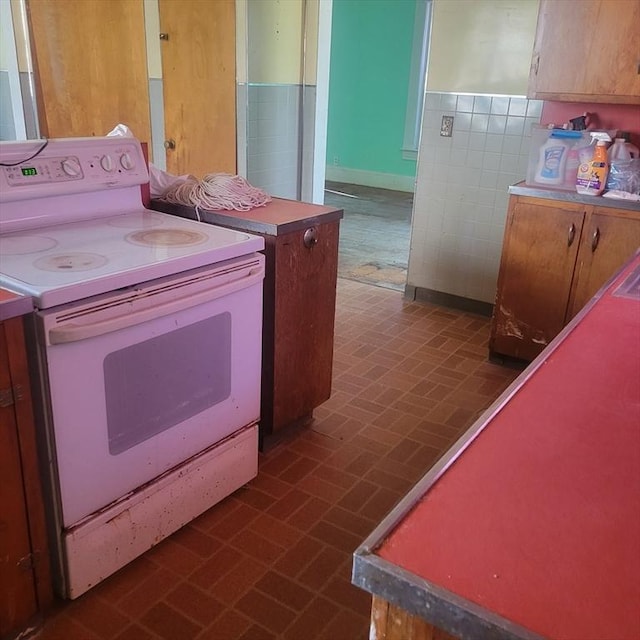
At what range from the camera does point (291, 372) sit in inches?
Result: 96.7

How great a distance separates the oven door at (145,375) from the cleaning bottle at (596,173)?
1.81 m

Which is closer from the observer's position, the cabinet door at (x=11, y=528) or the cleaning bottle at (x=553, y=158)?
the cabinet door at (x=11, y=528)

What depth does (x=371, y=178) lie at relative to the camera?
27.5 feet

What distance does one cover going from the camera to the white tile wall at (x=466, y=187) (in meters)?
3.75

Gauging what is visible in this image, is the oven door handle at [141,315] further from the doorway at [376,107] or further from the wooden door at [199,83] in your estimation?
the doorway at [376,107]

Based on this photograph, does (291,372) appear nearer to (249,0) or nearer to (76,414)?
(76,414)

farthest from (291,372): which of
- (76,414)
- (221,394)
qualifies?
(76,414)

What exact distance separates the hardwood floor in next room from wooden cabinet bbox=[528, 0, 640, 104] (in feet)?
4.63

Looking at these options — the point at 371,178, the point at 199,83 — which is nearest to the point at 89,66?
the point at 199,83

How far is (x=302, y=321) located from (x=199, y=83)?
2494mm

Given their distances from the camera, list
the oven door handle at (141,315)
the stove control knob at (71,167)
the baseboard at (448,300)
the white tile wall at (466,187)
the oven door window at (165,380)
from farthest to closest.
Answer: the baseboard at (448,300)
the white tile wall at (466,187)
the stove control knob at (71,167)
the oven door window at (165,380)
the oven door handle at (141,315)

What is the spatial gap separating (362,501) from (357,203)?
18.1ft

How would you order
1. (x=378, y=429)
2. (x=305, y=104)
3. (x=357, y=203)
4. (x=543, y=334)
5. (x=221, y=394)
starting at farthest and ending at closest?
(x=357, y=203)
(x=305, y=104)
(x=543, y=334)
(x=378, y=429)
(x=221, y=394)

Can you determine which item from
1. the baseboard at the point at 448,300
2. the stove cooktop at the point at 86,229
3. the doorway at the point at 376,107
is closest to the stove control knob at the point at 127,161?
the stove cooktop at the point at 86,229
